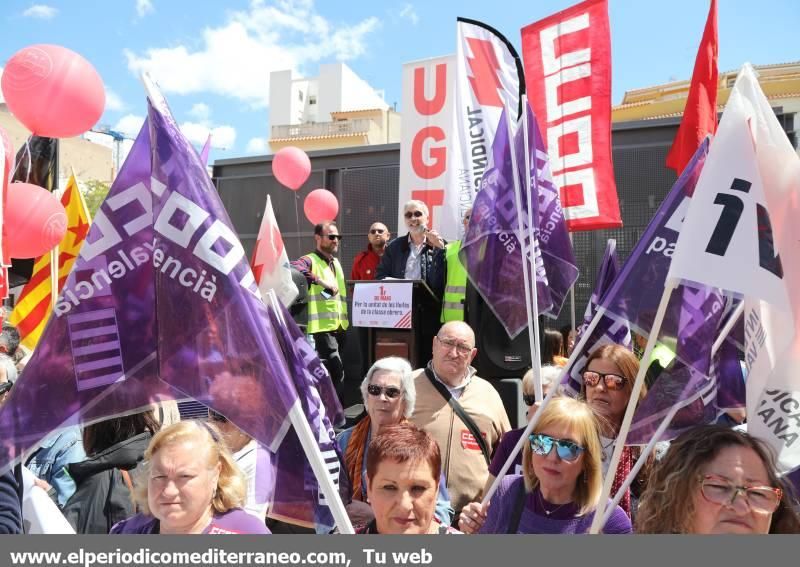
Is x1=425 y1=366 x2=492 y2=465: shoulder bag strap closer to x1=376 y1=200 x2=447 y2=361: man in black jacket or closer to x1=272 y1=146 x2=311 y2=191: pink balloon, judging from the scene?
x1=376 y1=200 x2=447 y2=361: man in black jacket

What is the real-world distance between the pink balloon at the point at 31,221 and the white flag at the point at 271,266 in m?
1.58

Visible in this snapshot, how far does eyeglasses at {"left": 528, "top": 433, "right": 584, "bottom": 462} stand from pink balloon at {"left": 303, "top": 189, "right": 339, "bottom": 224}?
7502 mm

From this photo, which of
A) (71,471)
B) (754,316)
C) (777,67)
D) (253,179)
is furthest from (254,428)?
(777,67)

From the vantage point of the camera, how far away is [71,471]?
2551mm

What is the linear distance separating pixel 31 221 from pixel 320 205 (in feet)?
15.9

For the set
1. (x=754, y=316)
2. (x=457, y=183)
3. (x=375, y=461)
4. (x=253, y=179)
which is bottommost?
(x=375, y=461)

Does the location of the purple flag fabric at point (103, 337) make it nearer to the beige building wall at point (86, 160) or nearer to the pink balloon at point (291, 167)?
the pink balloon at point (291, 167)

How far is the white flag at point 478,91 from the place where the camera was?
6.19 metres

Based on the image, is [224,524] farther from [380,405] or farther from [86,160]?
[86,160]

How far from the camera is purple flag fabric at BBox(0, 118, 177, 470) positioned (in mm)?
2068

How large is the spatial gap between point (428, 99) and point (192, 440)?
21.6 feet

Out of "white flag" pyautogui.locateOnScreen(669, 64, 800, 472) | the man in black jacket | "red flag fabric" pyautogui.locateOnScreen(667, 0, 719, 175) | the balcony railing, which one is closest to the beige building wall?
the balcony railing

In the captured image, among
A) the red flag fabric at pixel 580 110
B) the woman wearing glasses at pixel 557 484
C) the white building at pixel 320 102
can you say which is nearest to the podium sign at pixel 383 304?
the red flag fabric at pixel 580 110
